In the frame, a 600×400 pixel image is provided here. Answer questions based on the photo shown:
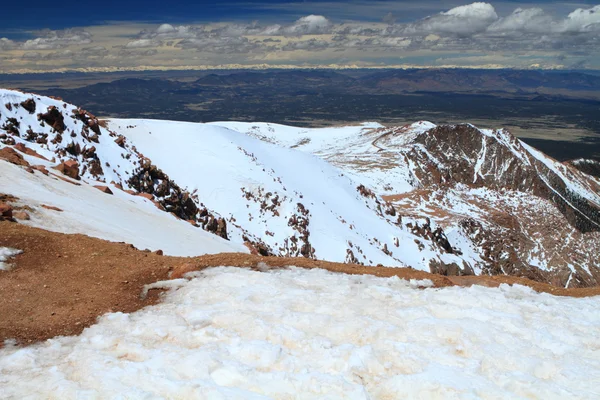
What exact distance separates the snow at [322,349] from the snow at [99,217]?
9.34 metres

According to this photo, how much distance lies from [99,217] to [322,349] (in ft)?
54.6

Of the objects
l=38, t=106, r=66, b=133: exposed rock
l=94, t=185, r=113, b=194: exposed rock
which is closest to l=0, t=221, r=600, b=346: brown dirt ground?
l=94, t=185, r=113, b=194: exposed rock

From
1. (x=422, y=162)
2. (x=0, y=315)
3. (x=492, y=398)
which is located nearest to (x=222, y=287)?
(x=0, y=315)

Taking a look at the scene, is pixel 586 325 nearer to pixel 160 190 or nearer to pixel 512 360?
pixel 512 360

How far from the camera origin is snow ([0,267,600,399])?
7.43m

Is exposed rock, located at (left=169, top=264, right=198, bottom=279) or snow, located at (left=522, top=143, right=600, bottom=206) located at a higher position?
exposed rock, located at (left=169, top=264, right=198, bottom=279)

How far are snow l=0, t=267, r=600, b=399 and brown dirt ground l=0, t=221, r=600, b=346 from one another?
918 millimetres

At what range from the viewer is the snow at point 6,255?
1258 centimetres

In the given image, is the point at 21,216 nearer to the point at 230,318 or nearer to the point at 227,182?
the point at 230,318

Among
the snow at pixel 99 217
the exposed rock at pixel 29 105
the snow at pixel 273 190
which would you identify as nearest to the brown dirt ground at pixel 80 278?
the snow at pixel 99 217

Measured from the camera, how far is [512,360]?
27.3 ft

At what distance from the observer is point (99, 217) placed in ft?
70.6

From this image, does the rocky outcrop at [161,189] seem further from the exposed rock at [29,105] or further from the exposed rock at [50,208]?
the exposed rock at [50,208]

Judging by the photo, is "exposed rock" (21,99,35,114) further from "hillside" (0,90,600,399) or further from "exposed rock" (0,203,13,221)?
"exposed rock" (0,203,13,221)
